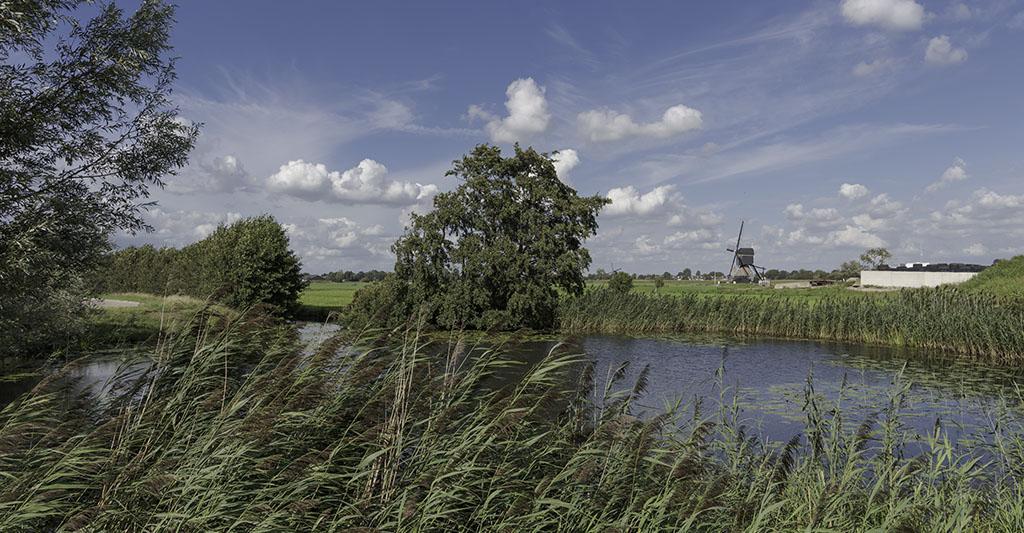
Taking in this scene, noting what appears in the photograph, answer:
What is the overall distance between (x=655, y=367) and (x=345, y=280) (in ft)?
305

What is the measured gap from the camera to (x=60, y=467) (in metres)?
4.16

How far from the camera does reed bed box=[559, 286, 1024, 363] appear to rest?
21734mm

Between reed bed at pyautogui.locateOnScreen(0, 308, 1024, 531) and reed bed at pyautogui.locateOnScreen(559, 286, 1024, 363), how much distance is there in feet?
66.9

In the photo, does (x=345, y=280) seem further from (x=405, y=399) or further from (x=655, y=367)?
(x=405, y=399)

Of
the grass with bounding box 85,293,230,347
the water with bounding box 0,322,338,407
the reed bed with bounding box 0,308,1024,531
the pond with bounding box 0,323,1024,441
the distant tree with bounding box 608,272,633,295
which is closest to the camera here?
the reed bed with bounding box 0,308,1024,531

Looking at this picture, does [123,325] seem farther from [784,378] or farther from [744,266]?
[744,266]

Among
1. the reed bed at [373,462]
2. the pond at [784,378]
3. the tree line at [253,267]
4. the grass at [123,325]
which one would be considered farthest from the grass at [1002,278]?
the grass at [123,325]

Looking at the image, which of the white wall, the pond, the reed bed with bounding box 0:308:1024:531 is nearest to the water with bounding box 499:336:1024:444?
the pond

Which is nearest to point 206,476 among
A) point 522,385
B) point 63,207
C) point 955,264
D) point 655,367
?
point 522,385

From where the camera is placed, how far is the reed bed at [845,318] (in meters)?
21.7

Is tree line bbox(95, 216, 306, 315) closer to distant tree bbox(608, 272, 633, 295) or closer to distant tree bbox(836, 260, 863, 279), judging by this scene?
distant tree bbox(608, 272, 633, 295)

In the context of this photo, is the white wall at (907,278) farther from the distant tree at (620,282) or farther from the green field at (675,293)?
the distant tree at (620,282)

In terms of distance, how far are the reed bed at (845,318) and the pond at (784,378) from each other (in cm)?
146

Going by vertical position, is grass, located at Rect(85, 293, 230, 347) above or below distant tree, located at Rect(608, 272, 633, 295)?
below
